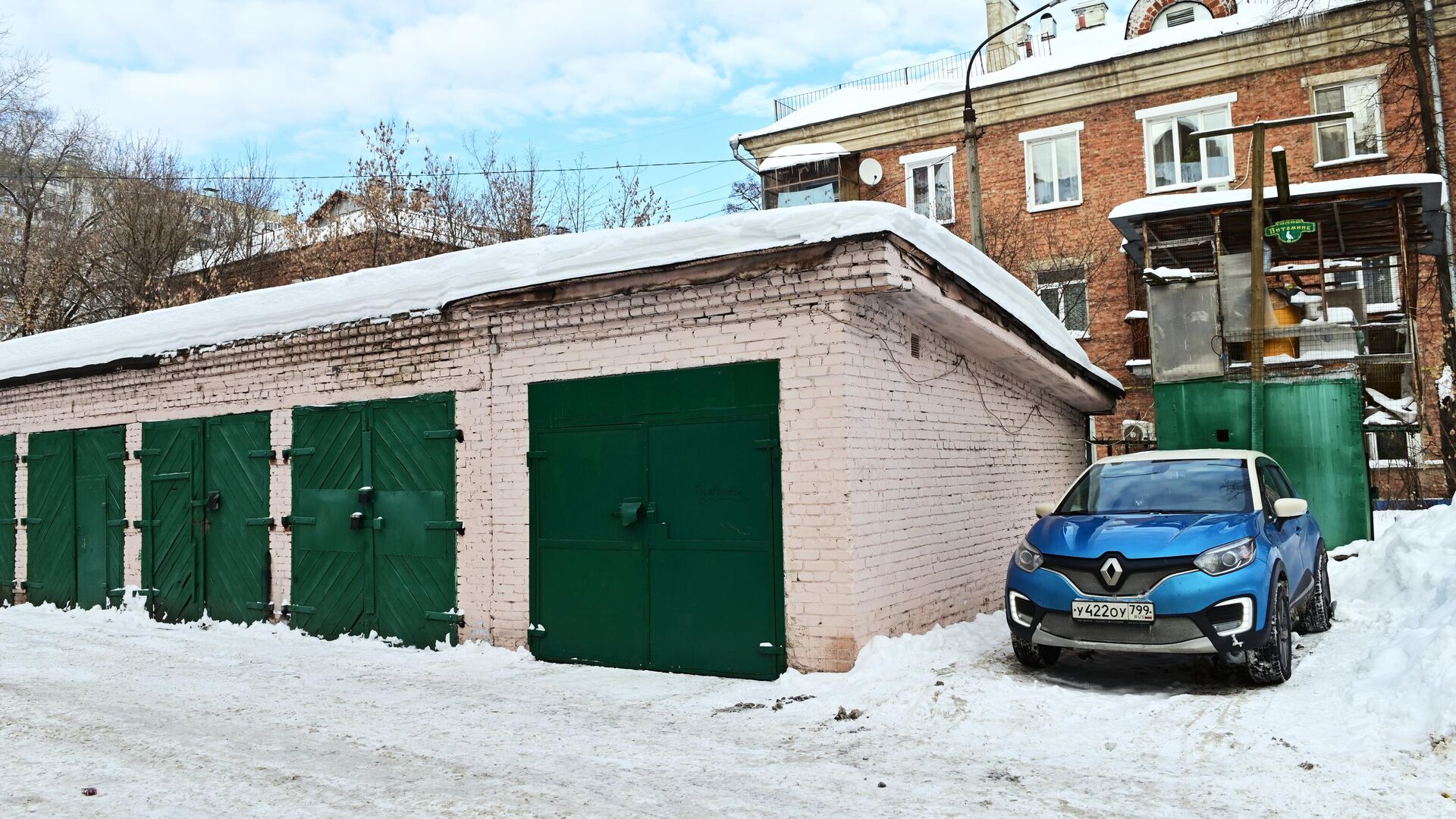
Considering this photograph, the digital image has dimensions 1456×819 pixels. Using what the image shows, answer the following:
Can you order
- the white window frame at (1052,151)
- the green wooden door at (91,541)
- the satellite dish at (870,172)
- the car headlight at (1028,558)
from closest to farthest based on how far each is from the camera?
the car headlight at (1028,558) < the green wooden door at (91,541) < the white window frame at (1052,151) < the satellite dish at (870,172)

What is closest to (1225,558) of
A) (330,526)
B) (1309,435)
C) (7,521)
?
(1309,435)

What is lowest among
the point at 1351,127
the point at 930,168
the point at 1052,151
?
the point at 1351,127

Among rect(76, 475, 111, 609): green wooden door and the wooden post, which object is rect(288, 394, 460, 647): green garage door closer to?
rect(76, 475, 111, 609): green wooden door

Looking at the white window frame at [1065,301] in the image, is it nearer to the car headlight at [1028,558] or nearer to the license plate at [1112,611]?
the car headlight at [1028,558]

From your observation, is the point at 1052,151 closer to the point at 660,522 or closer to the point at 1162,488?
the point at 1162,488

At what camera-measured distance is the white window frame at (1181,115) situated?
2208 centimetres

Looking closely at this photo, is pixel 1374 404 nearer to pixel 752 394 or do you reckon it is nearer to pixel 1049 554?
pixel 1049 554

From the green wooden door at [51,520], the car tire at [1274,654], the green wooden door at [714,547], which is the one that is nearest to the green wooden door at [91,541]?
the green wooden door at [51,520]

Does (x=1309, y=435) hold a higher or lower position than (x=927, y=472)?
higher

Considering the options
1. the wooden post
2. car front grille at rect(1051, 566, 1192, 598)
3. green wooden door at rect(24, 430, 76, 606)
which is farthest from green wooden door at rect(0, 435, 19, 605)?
the wooden post

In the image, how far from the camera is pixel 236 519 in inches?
415

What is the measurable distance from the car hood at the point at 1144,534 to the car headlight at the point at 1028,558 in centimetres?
5

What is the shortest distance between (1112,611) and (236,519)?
854cm

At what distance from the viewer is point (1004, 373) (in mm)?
10078
